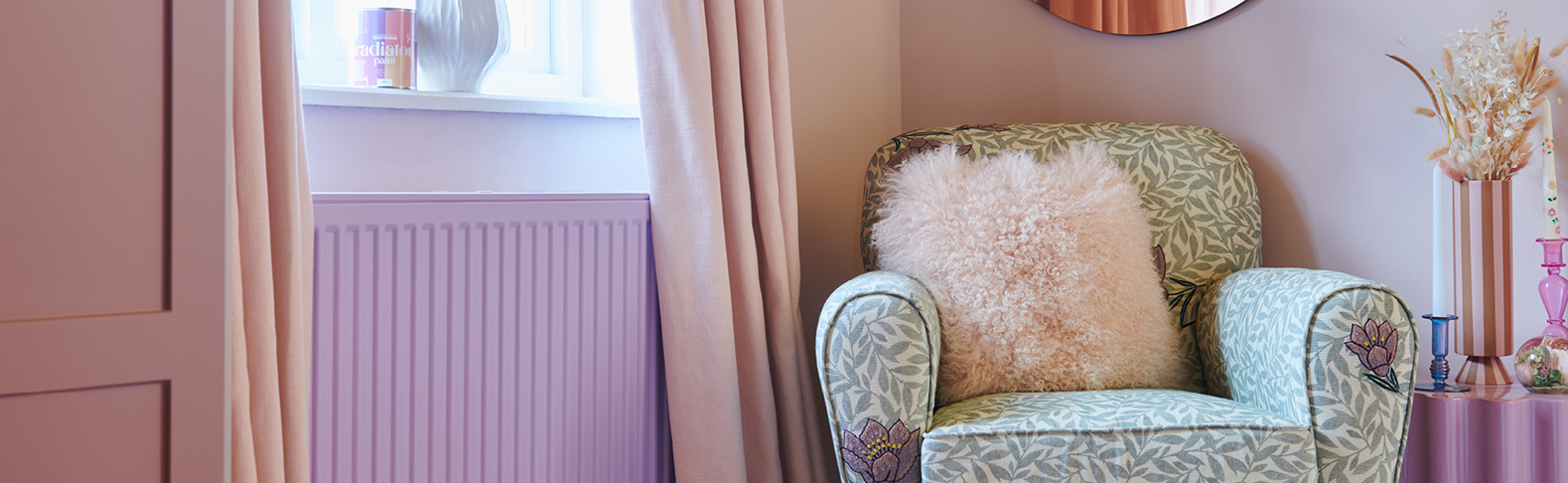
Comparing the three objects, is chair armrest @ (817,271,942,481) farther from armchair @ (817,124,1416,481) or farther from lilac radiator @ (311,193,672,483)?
lilac radiator @ (311,193,672,483)

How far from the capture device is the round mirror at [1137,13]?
6.06ft

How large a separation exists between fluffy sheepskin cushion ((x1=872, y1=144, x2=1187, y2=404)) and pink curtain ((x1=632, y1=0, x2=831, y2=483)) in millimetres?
243

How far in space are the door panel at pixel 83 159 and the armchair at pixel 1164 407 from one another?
2.63 feet

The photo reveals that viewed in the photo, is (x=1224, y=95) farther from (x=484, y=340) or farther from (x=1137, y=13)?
(x=484, y=340)

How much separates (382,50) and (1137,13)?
1.48 meters

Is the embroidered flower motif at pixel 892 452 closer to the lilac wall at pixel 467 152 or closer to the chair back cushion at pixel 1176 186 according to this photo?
the chair back cushion at pixel 1176 186

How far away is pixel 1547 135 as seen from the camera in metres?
1.40

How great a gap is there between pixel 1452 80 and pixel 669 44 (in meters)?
1.24

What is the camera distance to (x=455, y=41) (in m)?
1.46

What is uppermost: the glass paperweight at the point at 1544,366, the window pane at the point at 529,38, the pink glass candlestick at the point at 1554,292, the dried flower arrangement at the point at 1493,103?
the window pane at the point at 529,38

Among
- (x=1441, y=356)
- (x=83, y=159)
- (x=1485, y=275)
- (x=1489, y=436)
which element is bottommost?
(x=1489, y=436)

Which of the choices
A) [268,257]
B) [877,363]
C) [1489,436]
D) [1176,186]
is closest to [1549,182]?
[1489,436]

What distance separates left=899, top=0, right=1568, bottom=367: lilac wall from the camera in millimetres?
1597

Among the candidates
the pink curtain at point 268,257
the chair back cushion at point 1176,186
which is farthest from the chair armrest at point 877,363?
the pink curtain at point 268,257
